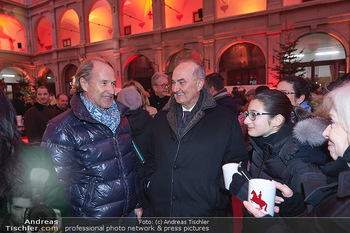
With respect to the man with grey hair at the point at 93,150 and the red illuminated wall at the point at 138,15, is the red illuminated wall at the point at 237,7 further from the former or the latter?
the man with grey hair at the point at 93,150

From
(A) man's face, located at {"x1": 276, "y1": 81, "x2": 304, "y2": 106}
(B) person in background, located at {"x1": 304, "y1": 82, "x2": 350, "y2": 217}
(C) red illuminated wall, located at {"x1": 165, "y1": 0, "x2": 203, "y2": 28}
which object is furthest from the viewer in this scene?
(C) red illuminated wall, located at {"x1": 165, "y1": 0, "x2": 203, "y2": 28}

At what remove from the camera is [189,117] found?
209cm

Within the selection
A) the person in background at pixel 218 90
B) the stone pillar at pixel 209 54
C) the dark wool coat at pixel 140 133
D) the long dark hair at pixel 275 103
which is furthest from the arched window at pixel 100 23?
the long dark hair at pixel 275 103

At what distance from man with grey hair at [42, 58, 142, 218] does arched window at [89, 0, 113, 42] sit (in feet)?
65.6

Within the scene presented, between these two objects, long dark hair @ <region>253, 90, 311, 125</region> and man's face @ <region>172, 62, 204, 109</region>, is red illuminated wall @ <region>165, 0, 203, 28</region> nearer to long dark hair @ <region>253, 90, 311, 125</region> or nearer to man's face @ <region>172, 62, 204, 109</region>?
man's face @ <region>172, 62, 204, 109</region>

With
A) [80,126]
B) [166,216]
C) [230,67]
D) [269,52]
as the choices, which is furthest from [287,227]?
[230,67]

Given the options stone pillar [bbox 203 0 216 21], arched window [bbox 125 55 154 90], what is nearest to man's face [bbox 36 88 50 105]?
stone pillar [bbox 203 0 216 21]

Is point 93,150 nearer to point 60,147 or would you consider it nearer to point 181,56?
point 60,147

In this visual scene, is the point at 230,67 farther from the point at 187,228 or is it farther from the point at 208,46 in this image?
the point at 187,228

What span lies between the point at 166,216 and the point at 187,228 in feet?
0.72

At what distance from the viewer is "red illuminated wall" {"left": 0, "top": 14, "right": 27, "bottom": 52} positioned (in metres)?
21.5

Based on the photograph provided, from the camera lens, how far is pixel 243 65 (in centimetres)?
1368

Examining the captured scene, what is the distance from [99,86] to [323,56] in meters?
13.5

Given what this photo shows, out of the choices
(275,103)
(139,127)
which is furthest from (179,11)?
(275,103)
